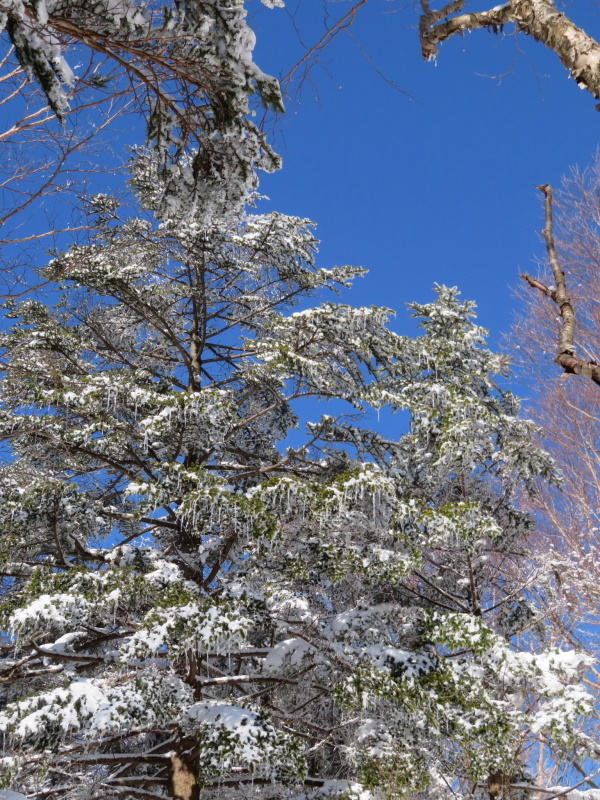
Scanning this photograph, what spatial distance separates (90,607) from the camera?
630 centimetres

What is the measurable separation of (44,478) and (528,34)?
7254 millimetres

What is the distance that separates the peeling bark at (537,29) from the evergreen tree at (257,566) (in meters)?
2.91

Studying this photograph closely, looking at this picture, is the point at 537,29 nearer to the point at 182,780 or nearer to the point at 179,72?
the point at 179,72

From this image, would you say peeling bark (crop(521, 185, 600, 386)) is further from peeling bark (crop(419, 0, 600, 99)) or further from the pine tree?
the pine tree

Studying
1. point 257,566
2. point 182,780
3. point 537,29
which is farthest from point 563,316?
point 182,780

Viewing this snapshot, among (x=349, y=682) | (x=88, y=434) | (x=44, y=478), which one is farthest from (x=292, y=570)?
(x=44, y=478)

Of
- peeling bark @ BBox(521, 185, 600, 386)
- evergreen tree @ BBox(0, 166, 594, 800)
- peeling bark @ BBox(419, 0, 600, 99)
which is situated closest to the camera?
peeling bark @ BBox(521, 185, 600, 386)

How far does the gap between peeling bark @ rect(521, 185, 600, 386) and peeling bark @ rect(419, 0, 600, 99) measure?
545 millimetres

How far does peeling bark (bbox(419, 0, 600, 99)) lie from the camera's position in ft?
8.61

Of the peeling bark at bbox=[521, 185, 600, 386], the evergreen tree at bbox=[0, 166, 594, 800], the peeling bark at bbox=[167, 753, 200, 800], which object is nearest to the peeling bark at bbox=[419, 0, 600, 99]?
the peeling bark at bbox=[521, 185, 600, 386]

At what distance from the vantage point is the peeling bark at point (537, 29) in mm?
2623

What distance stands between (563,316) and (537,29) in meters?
1.51

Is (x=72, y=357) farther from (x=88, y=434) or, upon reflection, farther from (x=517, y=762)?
(x=517, y=762)

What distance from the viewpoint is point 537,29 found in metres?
2.90
